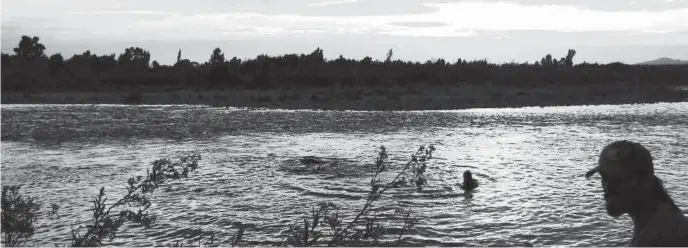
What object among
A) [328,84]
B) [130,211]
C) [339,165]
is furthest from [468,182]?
[328,84]

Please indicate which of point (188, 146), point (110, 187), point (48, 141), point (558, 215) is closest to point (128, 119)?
point (48, 141)

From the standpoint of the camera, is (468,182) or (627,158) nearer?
(627,158)

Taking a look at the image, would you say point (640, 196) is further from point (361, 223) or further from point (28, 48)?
point (28, 48)

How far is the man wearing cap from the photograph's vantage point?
284 centimetres

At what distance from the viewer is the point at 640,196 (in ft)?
9.61

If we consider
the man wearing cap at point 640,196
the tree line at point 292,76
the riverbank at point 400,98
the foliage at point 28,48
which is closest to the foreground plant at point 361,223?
the man wearing cap at point 640,196

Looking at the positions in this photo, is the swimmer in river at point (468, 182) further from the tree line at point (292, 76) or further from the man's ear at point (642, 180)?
the tree line at point (292, 76)

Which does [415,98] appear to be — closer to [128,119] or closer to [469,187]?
[128,119]

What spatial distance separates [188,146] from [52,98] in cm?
3003

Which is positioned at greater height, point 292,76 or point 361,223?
point 292,76

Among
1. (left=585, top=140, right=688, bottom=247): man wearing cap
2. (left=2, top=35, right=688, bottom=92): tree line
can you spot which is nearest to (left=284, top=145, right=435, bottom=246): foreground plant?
(left=585, top=140, right=688, bottom=247): man wearing cap

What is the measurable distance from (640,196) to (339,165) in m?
12.0

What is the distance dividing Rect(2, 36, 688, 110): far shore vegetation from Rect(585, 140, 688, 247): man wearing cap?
1253 inches

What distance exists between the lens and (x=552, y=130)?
77.2 ft
